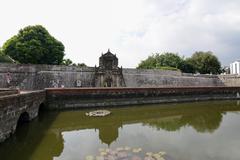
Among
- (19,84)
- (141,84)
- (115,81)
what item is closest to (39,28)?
(19,84)

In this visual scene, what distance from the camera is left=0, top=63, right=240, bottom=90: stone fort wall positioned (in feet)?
62.7

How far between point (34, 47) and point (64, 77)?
6.33 meters

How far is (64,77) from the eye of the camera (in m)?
21.1

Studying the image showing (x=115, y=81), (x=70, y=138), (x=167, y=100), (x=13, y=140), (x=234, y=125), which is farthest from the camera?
(x=115, y=81)

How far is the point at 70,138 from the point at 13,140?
1.75 meters

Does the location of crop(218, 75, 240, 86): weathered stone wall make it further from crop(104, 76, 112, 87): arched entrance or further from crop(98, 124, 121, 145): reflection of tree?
crop(98, 124, 121, 145): reflection of tree

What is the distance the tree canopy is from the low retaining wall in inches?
769

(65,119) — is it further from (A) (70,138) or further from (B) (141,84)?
(B) (141,84)

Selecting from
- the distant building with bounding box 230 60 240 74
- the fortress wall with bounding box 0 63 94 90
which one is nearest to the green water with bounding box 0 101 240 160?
the fortress wall with bounding box 0 63 94 90

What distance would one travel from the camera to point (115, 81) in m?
22.6

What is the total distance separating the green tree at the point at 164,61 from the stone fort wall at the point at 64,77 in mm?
14239

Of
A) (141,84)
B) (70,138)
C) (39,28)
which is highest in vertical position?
(39,28)

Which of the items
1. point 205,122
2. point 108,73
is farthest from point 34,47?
point 205,122

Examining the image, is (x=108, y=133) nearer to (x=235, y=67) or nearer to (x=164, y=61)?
(x=164, y=61)
